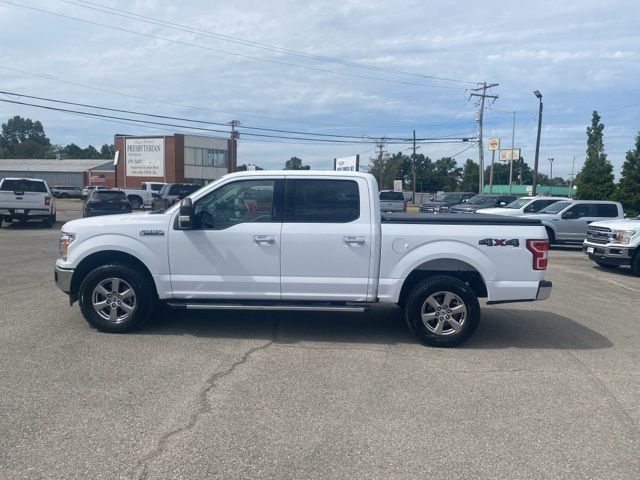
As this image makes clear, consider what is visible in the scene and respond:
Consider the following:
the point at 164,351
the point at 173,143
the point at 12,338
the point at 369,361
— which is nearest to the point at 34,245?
the point at 12,338

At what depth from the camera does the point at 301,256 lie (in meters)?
7.25

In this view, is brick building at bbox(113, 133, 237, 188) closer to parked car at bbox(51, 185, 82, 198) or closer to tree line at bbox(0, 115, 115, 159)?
parked car at bbox(51, 185, 82, 198)

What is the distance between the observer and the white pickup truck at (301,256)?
7.25 m

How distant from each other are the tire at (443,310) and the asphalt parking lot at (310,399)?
0.19m

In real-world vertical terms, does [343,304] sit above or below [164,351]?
above

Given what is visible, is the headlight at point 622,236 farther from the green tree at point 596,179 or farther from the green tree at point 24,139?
the green tree at point 24,139

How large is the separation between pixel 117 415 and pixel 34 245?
1468 cm

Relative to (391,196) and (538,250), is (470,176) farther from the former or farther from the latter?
(538,250)

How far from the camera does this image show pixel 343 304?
736 centimetres

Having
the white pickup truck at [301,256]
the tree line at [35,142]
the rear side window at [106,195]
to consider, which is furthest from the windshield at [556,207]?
the tree line at [35,142]

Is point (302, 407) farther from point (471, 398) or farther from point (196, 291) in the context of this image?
point (196, 291)

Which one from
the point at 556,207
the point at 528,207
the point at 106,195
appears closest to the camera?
the point at 556,207

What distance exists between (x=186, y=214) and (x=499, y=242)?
364cm

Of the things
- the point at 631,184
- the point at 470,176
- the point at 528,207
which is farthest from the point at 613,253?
the point at 470,176
